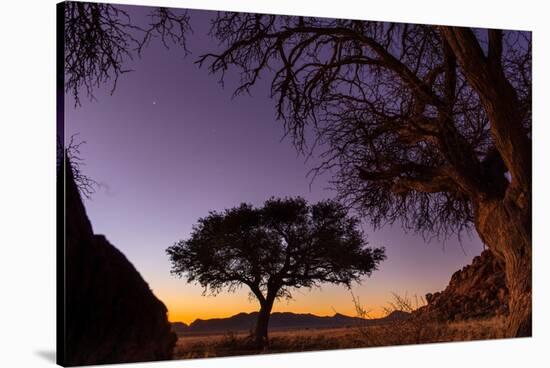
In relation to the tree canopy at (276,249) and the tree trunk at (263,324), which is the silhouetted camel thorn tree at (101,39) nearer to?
the tree canopy at (276,249)

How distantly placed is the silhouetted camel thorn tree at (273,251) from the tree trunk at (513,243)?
1157 mm

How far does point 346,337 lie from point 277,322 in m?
0.71

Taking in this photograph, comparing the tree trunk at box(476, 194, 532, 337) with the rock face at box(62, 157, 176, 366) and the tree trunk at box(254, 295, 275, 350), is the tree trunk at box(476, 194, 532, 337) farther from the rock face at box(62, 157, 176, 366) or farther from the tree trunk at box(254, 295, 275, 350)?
the rock face at box(62, 157, 176, 366)

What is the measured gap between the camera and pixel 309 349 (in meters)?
9.34

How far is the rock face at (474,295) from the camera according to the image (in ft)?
32.7

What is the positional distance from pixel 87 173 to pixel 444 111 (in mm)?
3350

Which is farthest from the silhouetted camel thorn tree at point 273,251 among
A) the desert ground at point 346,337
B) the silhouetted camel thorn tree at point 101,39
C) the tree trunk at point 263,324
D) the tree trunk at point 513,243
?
the silhouetted camel thorn tree at point 101,39

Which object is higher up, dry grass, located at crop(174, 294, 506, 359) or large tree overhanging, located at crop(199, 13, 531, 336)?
large tree overhanging, located at crop(199, 13, 531, 336)

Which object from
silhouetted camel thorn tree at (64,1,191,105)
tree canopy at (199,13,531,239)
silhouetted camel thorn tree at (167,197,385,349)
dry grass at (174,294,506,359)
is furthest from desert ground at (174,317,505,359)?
silhouetted camel thorn tree at (64,1,191,105)

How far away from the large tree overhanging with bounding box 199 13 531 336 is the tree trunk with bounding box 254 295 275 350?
113 cm

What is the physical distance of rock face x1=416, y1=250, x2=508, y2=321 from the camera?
32.7ft

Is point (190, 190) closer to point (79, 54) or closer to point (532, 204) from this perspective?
point (79, 54)

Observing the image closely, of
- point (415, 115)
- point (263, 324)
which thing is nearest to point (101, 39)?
point (263, 324)

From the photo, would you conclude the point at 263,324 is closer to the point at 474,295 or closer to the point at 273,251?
the point at 273,251
